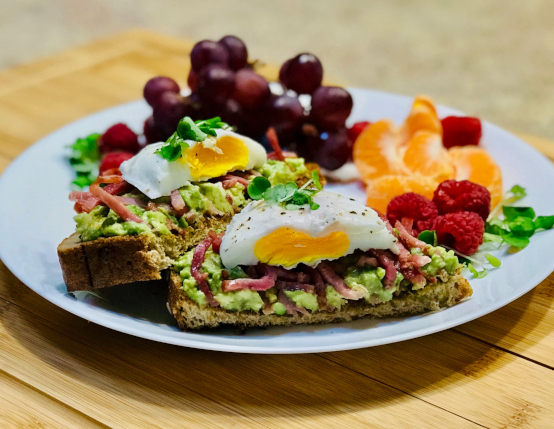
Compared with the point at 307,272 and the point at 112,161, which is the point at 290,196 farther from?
the point at 112,161

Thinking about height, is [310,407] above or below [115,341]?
below

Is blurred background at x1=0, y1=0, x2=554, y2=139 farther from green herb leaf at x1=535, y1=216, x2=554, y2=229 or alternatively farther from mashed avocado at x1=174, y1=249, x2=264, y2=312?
mashed avocado at x1=174, y1=249, x2=264, y2=312

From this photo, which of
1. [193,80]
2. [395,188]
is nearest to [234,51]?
[193,80]

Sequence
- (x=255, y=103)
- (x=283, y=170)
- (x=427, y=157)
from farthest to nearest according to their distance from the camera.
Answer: (x=255, y=103), (x=427, y=157), (x=283, y=170)

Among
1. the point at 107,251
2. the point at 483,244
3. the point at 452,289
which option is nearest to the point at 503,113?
the point at 483,244

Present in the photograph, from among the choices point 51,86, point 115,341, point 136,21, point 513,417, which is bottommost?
point 513,417

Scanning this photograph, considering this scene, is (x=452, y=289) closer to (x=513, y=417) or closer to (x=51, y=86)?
(x=513, y=417)

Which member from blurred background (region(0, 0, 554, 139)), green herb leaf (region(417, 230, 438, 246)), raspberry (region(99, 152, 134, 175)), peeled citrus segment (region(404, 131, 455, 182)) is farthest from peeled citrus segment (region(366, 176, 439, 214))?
blurred background (region(0, 0, 554, 139))
